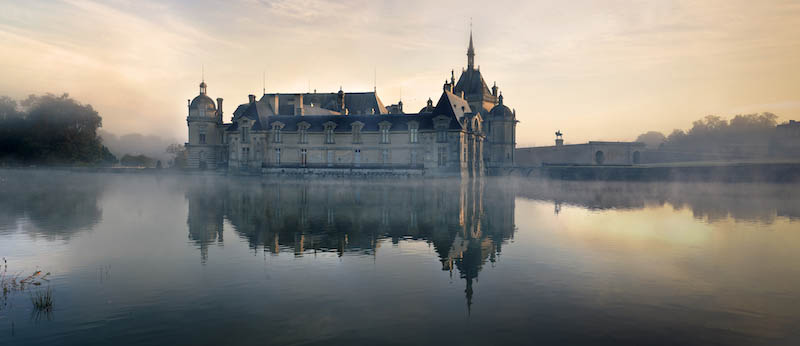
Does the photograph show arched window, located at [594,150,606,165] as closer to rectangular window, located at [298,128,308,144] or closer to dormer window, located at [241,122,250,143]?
rectangular window, located at [298,128,308,144]

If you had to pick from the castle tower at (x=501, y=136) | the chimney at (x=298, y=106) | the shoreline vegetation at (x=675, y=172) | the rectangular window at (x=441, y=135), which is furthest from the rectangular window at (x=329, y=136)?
the castle tower at (x=501, y=136)

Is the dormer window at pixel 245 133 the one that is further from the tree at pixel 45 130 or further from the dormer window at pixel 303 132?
the tree at pixel 45 130

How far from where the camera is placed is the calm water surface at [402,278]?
8.45 m

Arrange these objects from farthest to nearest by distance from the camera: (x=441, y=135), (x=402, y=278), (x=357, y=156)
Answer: (x=357, y=156) → (x=441, y=135) → (x=402, y=278)

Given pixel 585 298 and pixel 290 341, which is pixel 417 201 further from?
pixel 290 341

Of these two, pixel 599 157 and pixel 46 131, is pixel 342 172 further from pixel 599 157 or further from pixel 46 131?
pixel 46 131

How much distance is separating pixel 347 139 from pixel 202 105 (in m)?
26.2

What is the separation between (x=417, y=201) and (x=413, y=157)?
32035mm

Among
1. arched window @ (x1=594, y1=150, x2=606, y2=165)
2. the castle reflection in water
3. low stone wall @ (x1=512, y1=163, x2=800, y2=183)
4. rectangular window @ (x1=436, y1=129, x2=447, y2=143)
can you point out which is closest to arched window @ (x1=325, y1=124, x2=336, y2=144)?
rectangular window @ (x1=436, y1=129, x2=447, y2=143)

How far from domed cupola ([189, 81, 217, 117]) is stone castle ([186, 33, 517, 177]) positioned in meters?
0.12

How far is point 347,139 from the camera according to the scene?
214 ft

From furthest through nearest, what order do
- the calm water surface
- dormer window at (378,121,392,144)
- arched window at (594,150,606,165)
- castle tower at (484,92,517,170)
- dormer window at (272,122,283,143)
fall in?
1. castle tower at (484,92,517,170)
2. arched window at (594,150,606,165)
3. dormer window at (272,122,283,143)
4. dormer window at (378,121,392,144)
5. the calm water surface

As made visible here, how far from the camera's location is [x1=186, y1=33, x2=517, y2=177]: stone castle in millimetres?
61250

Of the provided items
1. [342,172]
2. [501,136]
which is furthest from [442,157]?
[501,136]
